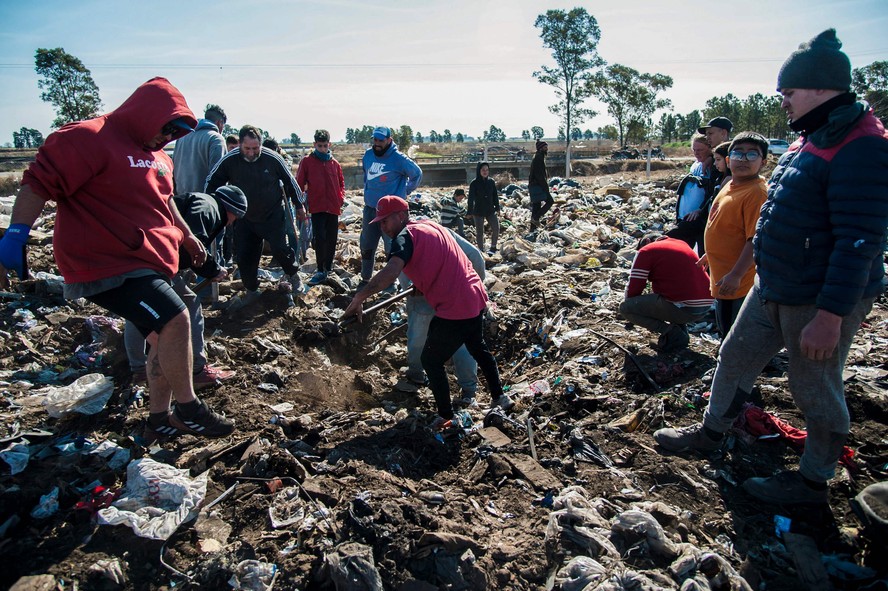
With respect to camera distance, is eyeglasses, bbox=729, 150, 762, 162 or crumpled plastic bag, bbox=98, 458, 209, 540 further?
eyeglasses, bbox=729, 150, 762, 162

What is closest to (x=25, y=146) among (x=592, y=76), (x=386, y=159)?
(x=592, y=76)

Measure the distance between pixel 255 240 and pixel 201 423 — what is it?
2926 millimetres

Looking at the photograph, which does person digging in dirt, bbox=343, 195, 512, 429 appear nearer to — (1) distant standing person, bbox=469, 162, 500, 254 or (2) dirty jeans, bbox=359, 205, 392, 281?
(2) dirty jeans, bbox=359, 205, 392, 281

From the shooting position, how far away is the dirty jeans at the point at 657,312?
4379 mm

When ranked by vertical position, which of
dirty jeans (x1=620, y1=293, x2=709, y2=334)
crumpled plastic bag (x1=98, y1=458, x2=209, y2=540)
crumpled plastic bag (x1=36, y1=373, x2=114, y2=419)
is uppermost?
dirty jeans (x1=620, y1=293, x2=709, y2=334)

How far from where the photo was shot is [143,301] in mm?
2520

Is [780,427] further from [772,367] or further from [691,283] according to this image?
[691,283]

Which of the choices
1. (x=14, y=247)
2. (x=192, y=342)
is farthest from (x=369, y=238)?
(x=14, y=247)

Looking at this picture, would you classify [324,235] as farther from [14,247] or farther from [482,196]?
[14,247]

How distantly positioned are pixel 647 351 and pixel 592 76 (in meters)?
35.2

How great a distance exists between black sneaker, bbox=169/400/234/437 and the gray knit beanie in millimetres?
3195

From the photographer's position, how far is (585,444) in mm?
3135

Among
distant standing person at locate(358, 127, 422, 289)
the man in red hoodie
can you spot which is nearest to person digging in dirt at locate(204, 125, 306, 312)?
distant standing person at locate(358, 127, 422, 289)

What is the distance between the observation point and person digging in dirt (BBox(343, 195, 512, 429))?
3392 millimetres
